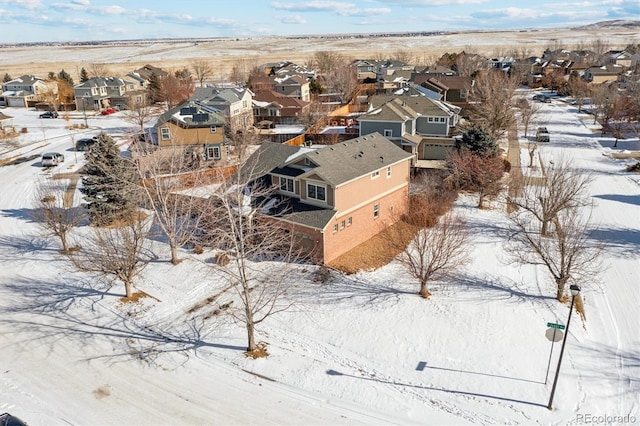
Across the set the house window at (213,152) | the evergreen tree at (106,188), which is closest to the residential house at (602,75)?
the house window at (213,152)

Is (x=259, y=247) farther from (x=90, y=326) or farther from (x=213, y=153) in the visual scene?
(x=213, y=153)

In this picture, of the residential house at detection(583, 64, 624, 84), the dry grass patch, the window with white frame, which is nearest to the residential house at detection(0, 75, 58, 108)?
the window with white frame

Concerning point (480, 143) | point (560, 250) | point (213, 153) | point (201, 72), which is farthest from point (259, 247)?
point (201, 72)

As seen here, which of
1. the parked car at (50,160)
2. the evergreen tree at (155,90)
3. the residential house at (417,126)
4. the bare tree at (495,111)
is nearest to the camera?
the residential house at (417,126)

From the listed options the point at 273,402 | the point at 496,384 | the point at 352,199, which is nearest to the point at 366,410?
the point at 273,402

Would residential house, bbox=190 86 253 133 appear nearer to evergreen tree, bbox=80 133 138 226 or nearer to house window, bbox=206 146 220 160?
house window, bbox=206 146 220 160

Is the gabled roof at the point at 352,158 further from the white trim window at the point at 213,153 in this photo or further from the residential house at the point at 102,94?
the residential house at the point at 102,94
